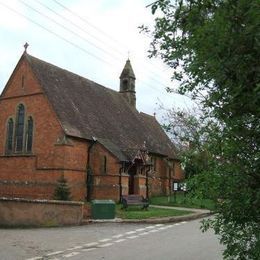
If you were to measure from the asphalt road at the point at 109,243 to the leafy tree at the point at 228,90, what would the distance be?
6502 mm

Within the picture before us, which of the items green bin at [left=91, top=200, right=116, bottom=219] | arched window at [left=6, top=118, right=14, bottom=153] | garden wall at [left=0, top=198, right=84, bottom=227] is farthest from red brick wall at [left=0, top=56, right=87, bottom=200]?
garden wall at [left=0, top=198, right=84, bottom=227]

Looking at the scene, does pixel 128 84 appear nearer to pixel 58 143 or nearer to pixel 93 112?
pixel 93 112

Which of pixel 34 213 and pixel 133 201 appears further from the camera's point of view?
pixel 133 201

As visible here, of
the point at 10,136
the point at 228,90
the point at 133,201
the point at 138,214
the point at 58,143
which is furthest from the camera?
the point at 10,136

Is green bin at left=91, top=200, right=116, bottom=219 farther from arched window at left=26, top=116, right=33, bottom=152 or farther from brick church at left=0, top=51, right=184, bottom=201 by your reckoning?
arched window at left=26, top=116, right=33, bottom=152

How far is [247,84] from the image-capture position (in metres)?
4.69

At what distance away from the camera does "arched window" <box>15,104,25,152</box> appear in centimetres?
3528

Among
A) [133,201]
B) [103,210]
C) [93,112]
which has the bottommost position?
[103,210]

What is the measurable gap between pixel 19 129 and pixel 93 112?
6091 millimetres

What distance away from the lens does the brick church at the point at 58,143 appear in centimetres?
3297

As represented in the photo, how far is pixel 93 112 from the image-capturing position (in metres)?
38.3

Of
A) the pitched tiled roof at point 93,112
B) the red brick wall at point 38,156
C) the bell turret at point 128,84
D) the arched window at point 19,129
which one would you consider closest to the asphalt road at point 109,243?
the red brick wall at point 38,156

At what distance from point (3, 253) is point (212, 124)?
906 cm

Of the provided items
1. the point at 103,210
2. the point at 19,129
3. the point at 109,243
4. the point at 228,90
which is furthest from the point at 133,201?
the point at 228,90
